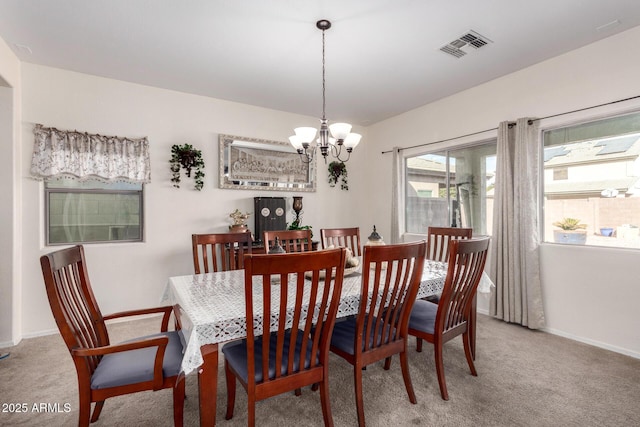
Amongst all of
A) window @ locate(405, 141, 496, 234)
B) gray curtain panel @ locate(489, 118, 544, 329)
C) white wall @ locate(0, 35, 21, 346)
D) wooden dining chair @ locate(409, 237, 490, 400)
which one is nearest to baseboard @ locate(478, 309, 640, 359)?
gray curtain panel @ locate(489, 118, 544, 329)

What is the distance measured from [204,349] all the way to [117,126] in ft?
10.0

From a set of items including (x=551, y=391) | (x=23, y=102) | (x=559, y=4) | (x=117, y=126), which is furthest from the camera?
(x=117, y=126)

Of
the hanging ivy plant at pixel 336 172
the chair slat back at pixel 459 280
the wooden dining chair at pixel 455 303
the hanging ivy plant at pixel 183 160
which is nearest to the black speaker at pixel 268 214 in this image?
the hanging ivy plant at pixel 183 160

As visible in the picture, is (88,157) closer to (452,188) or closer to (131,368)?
(131,368)

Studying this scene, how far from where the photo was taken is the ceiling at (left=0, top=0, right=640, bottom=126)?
2.28m

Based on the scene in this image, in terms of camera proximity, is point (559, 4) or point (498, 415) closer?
point (498, 415)

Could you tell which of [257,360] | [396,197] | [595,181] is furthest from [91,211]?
[595,181]

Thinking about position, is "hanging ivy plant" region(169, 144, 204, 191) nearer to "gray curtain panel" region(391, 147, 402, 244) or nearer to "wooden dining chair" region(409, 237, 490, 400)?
"gray curtain panel" region(391, 147, 402, 244)

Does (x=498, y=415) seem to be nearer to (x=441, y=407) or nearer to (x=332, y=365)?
(x=441, y=407)

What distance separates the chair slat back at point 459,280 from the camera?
1864mm


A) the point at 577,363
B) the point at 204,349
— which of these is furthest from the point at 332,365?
the point at 577,363

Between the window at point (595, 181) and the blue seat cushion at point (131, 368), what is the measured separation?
11.4 ft

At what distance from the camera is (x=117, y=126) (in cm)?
346

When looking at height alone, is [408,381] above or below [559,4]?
below
